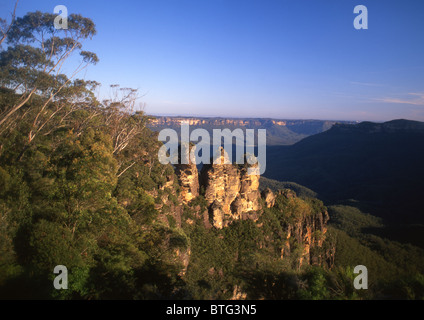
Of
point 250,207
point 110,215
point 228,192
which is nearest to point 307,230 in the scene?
point 250,207

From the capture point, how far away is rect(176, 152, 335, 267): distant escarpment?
128 feet

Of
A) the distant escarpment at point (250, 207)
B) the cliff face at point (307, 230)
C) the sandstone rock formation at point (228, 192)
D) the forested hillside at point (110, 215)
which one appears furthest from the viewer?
the cliff face at point (307, 230)

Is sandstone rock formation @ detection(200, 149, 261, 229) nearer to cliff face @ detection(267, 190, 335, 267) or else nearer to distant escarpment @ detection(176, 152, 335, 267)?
distant escarpment @ detection(176, 152, 335, 267)

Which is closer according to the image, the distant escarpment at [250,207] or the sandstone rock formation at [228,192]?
the distant escarpment at [250,207]

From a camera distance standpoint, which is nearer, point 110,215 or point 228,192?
point 110,215

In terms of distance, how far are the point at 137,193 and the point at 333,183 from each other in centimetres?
16490

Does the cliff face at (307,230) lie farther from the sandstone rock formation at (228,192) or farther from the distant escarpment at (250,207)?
the sandstone rock formation at (228,192)

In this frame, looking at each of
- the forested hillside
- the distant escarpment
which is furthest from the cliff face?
the forested hillside

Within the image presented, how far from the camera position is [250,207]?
45312 mm

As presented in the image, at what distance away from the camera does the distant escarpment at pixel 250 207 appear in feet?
128

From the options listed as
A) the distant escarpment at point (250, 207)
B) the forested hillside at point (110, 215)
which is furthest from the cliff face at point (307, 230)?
the forested hillside at point (110, 215)

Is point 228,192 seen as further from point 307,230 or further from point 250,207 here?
point 307,230
